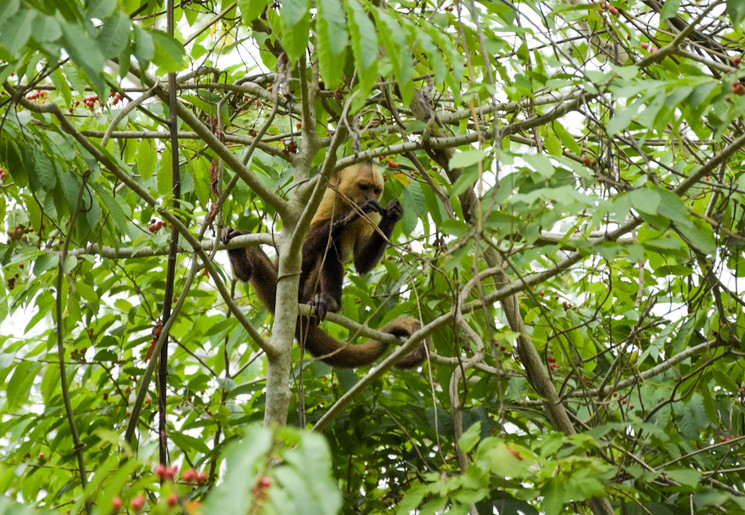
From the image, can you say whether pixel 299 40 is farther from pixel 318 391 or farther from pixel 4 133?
pixel 318 391

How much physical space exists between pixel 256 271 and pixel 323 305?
0.78m

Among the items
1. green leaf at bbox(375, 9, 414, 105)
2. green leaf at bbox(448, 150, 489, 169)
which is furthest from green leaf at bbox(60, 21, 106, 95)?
green leaf at bbox(448, 150, 489, 169)

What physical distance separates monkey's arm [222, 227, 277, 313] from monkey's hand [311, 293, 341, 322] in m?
0.49

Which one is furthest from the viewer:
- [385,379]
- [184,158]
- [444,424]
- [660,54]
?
[385,379]

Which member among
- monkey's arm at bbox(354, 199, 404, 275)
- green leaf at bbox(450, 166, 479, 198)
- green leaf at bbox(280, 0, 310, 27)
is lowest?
green leaf at bbox(450, 166, 479, 198)

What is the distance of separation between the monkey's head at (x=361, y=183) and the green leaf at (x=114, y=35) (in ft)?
14.0

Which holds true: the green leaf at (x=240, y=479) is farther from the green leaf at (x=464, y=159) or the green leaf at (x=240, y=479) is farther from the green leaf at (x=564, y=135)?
the green leaf at (x=564, y=135)

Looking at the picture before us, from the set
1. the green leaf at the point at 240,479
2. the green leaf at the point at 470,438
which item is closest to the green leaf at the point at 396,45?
the green leaf at the point at 470,438

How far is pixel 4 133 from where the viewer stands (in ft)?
11.4

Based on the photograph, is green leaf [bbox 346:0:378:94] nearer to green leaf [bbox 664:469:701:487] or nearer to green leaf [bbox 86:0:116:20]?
green leaf [bbox 86:0:116:20]

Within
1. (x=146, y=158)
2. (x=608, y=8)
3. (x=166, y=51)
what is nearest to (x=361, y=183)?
(x=146, y=158)

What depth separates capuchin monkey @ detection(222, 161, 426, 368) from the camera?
4.93m

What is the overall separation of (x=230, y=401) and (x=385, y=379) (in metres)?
1.12

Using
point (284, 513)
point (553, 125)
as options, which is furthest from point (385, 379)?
point (284, 513)
